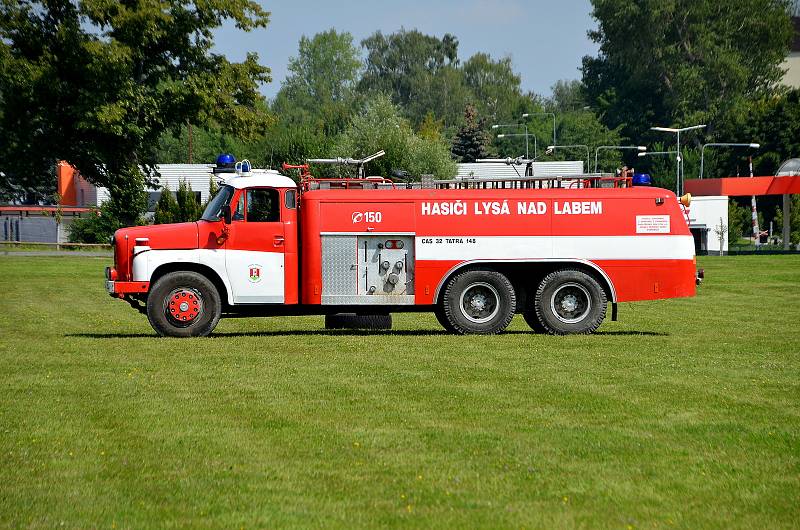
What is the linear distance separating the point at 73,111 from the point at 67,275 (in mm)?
17399

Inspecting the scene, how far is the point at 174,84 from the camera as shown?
63344 mm

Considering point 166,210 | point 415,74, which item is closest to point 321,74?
point 415,74

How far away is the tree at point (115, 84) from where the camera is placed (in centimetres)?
6131

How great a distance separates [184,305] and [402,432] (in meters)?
10.8

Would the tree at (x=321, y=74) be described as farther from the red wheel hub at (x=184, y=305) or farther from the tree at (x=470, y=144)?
the red wheel hub at (x=184, y=305)

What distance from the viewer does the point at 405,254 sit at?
862 inches

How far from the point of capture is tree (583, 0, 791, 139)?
392 feet

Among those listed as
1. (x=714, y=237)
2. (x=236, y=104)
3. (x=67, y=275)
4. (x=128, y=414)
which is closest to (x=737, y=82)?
(x=714, y=237)

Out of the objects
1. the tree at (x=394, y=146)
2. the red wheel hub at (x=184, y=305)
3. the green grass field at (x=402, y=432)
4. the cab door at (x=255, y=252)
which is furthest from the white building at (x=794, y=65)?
the red wheel hub at (x=184, y=305)

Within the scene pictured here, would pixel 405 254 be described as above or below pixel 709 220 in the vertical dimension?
below

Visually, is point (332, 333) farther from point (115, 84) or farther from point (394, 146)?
point (394, 146)

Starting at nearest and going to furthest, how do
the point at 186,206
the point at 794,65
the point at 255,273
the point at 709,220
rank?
the point at 255,273 < the point at 186,206 < the point at 709,220 < the point at 794,65

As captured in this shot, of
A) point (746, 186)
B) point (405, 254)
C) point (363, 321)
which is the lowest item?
point (363, 321)

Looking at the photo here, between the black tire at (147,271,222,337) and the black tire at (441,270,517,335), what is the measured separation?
12.6 feet
